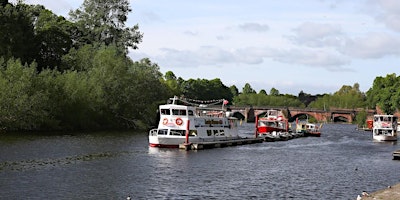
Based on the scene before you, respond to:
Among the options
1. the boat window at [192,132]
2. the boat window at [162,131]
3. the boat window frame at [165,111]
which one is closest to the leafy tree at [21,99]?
the boat window at [162,131]

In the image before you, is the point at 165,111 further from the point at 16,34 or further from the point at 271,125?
the point at 271,125

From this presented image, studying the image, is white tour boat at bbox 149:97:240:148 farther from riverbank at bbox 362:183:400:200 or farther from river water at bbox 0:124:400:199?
riverbank at bbox 362:183:400:200

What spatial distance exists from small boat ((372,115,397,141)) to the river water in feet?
102

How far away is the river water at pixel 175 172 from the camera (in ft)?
149

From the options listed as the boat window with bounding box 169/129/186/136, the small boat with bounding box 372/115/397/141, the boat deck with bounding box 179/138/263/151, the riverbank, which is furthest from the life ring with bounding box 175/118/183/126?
the small boat with bounding box 372/115/397/141

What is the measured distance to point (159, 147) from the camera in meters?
82.2

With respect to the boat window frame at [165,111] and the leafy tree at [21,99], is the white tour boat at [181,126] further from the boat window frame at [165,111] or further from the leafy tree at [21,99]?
the leafy tree at [21,99]

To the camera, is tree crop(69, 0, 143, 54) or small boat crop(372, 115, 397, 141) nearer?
small boat crop(372, 115, 397, 141)

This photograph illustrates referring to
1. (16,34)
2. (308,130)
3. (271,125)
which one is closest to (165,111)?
(16,34)

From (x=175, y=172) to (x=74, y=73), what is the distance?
6723 centimetres

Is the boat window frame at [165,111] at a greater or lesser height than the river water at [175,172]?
greater

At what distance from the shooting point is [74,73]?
117875 millimetres

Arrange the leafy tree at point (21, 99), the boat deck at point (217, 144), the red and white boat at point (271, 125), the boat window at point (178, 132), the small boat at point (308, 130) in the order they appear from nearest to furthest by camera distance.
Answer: the boat deck at point (217, 144), the boat window at point (178, 132), the leafy tree at point (21, 99), the red and white boat at point (271, 125), the small boat at point (308, 130)

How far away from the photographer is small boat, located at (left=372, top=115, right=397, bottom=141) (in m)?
117
